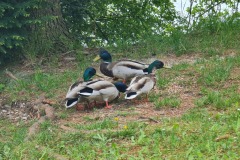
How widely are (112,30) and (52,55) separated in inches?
215

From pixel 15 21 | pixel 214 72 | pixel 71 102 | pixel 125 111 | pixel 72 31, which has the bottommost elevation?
pixel 125 111

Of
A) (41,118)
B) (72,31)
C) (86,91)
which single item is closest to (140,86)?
(86,91)

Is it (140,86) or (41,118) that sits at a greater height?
(140,86)

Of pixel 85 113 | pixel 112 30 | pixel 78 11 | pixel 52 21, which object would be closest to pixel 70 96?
pixel 85 113

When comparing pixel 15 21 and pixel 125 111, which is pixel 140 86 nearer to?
pixel 125 111

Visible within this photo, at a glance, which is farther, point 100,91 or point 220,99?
point 100,91

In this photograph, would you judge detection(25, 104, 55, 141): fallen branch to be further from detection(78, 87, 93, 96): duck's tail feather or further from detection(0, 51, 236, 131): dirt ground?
detection(78, 87, 93, 96): duck's tail feather

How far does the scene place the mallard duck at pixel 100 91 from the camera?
791cm

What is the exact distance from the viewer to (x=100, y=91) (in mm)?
7977

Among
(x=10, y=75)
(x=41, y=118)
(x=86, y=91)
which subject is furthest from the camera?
(x=10, y=75)

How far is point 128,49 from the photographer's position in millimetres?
11398

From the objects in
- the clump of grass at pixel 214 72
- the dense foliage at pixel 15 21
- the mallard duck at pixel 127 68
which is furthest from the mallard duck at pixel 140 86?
the dense foliage at pixel 15 21

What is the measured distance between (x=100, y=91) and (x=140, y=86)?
2.12 feet

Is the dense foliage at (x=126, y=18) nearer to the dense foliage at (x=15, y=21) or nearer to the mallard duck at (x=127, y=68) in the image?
the dense foliage at (x=15, y=21)
